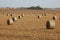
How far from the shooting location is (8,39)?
48.0ft

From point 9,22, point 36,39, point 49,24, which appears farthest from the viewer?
point 9,22

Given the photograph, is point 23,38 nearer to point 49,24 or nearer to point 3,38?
point 3,38

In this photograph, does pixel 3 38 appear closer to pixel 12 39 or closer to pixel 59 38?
pixel 12 39

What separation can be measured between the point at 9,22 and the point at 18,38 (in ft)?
28.2

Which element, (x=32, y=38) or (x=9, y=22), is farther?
(x=9, y=22)

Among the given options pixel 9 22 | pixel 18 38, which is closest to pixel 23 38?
pixel 18 38

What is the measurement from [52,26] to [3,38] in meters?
5.11

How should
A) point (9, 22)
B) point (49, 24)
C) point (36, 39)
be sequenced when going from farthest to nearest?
1. point (9, 22)
2. point (49, 24)
3. point (36, 39)

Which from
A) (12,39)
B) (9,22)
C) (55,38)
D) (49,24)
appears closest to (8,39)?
(12,39)

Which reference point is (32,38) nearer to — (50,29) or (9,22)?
(50,29)

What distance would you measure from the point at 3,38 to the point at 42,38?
7.65ft

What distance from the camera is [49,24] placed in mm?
18797

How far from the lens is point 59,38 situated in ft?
49.0

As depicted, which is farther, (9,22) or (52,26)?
(9,22)
